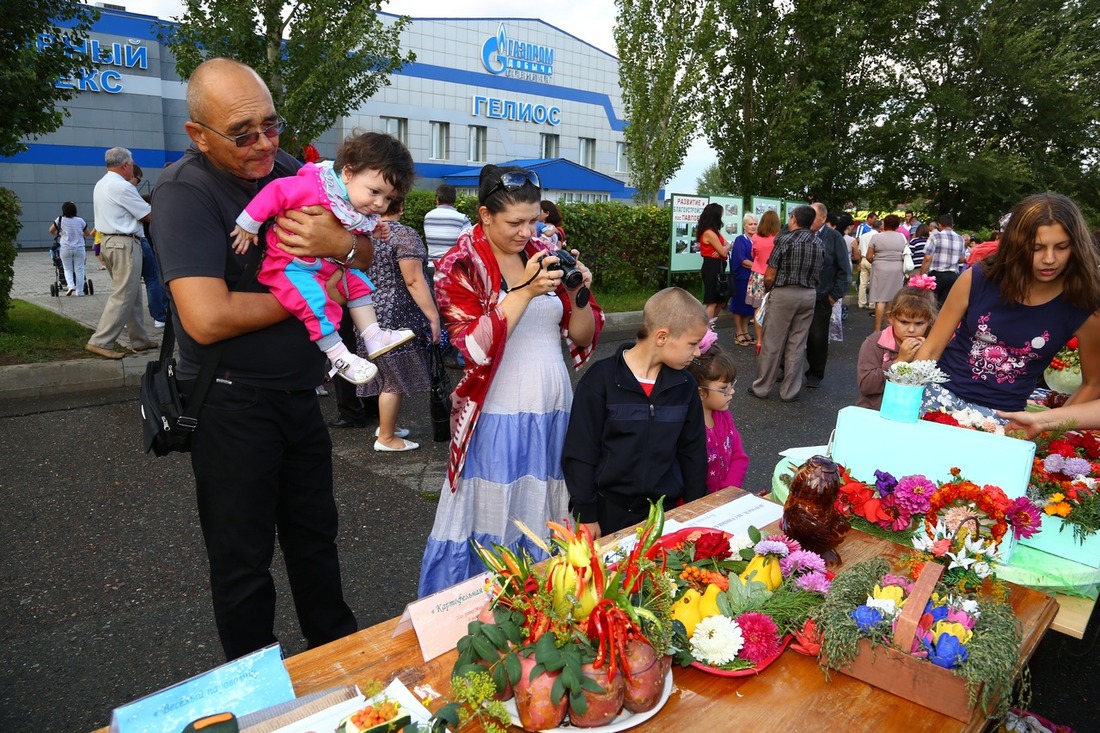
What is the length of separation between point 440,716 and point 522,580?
1.05 feet

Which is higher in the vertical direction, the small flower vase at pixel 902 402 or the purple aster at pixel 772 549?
the small flower vase at pixel 902 402

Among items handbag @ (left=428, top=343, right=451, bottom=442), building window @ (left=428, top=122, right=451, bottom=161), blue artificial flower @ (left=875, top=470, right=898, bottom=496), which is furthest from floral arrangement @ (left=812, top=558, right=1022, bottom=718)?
building window @ (left=428, top=122, right=451, bottom=161)

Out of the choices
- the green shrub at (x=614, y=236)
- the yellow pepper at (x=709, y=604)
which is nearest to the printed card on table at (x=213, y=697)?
the yellow pepper at (x=709, y=604)

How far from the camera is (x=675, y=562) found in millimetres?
1793

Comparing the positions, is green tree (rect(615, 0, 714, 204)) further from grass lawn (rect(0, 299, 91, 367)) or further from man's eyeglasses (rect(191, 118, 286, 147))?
man's eyeglasses (rect(191, 118, 286, 147))

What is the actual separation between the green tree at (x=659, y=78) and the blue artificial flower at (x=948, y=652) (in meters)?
14.0

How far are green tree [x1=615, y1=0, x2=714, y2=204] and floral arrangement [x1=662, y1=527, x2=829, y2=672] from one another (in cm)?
1361

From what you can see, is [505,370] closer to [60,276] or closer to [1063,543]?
[1063,543]

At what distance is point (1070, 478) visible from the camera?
256cm

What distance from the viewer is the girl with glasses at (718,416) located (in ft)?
10.3

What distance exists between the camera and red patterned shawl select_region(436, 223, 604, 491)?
2514 millimetres

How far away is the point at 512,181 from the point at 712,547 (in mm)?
1344

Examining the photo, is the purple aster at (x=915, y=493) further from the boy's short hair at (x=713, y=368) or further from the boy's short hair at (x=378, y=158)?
the boy's short hair at (x=378, y=158)

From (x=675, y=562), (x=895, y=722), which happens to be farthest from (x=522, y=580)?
(x=895, y=722)
